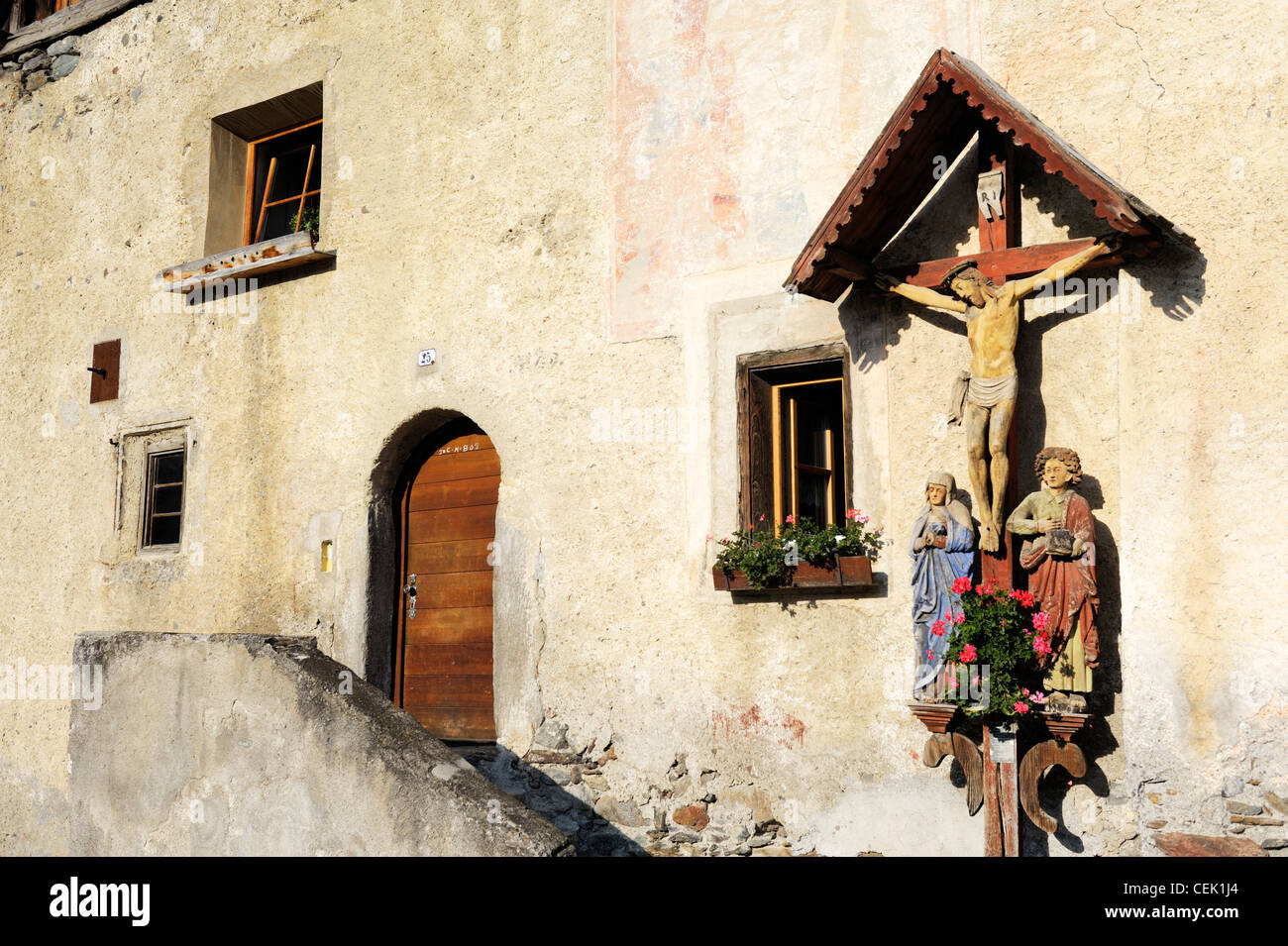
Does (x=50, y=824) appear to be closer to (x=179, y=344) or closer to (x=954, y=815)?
(x=179, y=344)

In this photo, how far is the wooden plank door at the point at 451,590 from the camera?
8.12m

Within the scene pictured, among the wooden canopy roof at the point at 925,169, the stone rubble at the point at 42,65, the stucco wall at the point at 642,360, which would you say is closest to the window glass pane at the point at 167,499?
the stucco wall at the point at 642,360

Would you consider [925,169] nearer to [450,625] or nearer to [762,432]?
[762,432]

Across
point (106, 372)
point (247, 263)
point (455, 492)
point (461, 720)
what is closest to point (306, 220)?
point (247, 263)

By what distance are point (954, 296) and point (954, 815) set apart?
253 cm

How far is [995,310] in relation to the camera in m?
5.82

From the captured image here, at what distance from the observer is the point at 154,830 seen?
660 cm

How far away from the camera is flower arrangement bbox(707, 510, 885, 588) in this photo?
6.36m

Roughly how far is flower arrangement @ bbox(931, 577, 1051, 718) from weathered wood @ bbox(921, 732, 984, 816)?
225mm

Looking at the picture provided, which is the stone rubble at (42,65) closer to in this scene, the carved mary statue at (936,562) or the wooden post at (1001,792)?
the carved mary statue at (936,562)

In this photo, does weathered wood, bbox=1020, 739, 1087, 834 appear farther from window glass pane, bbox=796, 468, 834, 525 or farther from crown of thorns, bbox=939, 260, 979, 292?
crown of thorns, bbox=939, 260, 979, 292

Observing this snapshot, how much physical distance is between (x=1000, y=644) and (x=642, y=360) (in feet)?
9.25

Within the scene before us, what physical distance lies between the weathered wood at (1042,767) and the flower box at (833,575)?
46.2 inches

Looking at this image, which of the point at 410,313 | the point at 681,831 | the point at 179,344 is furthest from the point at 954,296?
the point at 179,344
